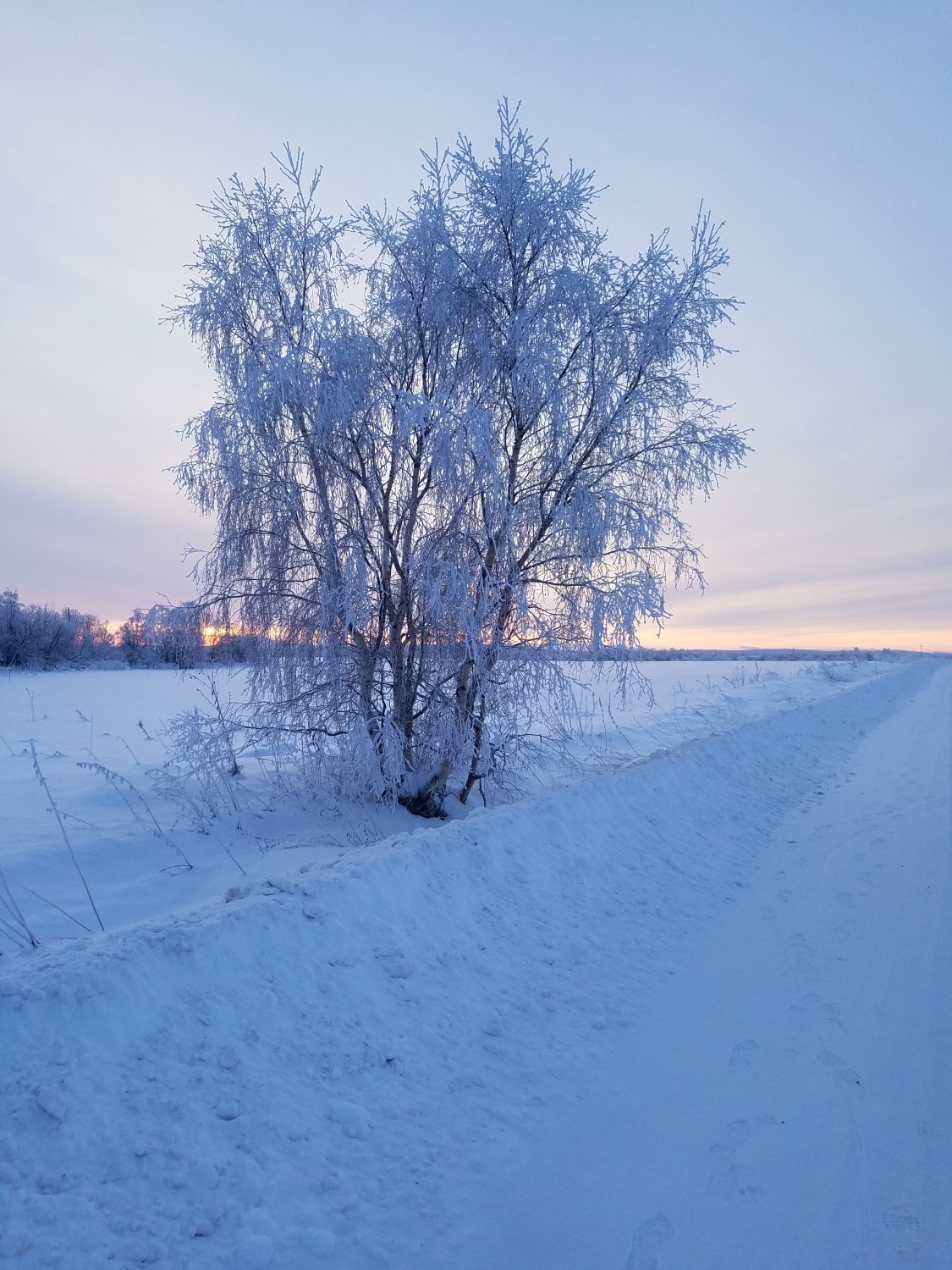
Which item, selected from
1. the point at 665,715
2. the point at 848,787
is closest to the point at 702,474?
the point at 848,787

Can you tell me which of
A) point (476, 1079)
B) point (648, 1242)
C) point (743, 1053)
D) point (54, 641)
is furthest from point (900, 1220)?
point (54, 641)

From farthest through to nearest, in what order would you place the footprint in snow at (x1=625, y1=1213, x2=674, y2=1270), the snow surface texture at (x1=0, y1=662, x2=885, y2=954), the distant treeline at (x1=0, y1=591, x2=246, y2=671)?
1. the distant treeline at (x1=0, y1=591, x2=246, y2=671)
2. the snow surface texture at (x1=0, y1=662, x2=885, y2=954)
3. the footprint in snow at (x1=625, y1=1213, x2=674, y2=1270)

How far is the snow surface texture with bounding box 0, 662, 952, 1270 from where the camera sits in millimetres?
2521

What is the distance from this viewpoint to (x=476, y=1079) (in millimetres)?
3479

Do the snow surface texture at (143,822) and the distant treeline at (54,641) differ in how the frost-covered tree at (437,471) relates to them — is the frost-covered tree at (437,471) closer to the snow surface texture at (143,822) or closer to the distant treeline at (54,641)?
the snow surface texture at (143,822)

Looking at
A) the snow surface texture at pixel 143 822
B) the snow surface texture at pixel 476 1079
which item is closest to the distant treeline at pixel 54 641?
the snow surface texture at pixel 143 822

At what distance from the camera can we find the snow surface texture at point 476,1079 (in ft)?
Answer: 8.27

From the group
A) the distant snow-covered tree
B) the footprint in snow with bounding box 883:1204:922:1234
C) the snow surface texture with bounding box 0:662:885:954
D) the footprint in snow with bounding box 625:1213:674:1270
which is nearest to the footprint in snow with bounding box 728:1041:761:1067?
the footprint in snow with bounding box 883:1204:922:1234

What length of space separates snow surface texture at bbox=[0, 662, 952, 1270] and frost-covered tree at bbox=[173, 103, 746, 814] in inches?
127

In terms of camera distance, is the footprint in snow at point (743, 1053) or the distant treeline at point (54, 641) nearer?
the footprint in snow at point (743, 1053)

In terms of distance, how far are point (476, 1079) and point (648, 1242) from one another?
3.71ft

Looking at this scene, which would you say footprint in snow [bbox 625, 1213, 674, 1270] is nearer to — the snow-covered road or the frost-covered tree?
the snow-covered road

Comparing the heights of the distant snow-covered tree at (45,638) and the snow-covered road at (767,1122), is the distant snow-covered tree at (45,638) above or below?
above

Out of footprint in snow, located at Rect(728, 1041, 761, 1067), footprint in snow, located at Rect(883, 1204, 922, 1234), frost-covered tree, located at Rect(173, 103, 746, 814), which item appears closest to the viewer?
footprint in snow, located at Rect(883, 1204, 922, 1234)
